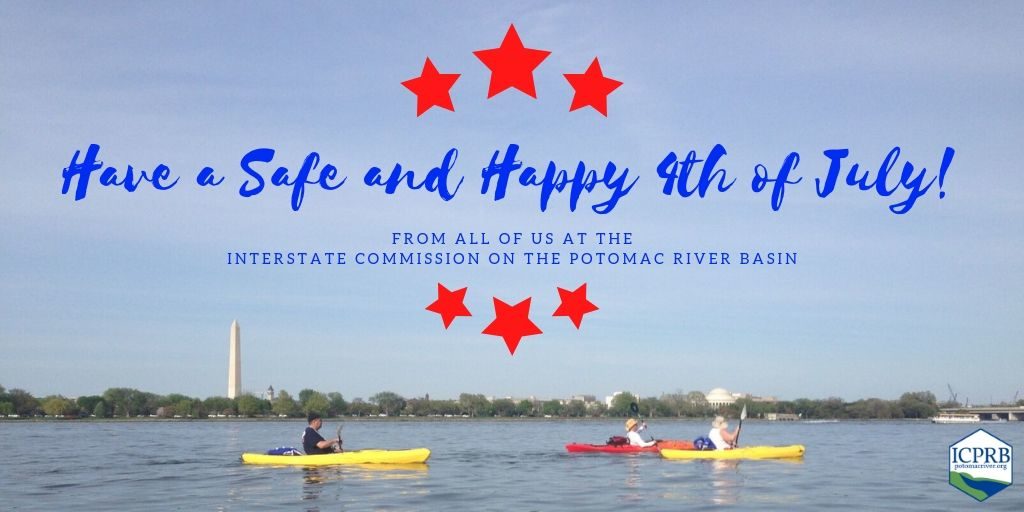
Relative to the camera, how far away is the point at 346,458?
1353 inches

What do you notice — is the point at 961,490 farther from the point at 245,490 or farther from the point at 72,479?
the point at 72,479

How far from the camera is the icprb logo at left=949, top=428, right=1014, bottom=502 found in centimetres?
2070

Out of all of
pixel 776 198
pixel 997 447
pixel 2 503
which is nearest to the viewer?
pixel 997 447

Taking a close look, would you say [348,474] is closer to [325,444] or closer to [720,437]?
[325,444]

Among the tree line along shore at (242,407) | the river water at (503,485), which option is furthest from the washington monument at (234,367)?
the river water at (503,485)

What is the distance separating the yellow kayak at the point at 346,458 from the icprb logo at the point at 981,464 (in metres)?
17.4

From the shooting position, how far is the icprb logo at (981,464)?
815 inches

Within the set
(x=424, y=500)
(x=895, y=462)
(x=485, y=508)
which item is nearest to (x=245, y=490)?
(x=424, y=500)

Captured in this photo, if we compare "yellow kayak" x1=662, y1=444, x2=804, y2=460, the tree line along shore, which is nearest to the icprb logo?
"yellow kayak" x1=662, y1=444, x2=804, y2=460

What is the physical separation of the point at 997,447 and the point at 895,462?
69.9 feet

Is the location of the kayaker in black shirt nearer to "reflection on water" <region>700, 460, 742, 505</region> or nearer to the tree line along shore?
"reflection on water" <region>700, 460, 742, 505</region>

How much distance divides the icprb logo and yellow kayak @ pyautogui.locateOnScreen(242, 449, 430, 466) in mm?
17383

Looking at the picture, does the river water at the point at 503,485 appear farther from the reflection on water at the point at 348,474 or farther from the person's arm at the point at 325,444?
the person's arm at the point at 325,444

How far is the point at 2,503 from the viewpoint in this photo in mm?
25156
